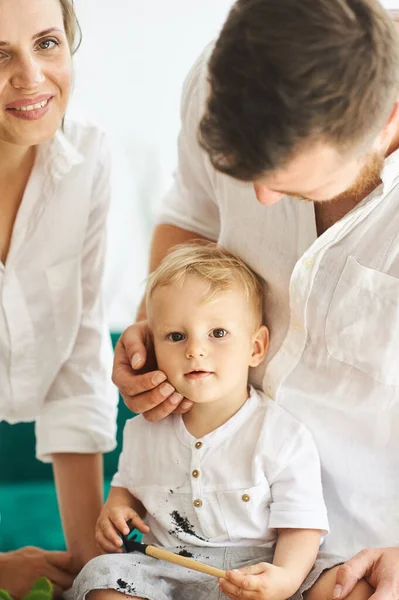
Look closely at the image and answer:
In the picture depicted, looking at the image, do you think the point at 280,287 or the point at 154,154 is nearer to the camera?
the point at 280,287

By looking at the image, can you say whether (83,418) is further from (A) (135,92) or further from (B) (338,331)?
(A) (135,92)

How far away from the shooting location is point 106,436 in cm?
160

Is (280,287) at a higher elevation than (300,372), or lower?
higher

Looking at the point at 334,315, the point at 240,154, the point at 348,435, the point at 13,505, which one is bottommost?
the point at 13,505

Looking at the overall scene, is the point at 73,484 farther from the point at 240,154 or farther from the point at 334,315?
the point at 240,154

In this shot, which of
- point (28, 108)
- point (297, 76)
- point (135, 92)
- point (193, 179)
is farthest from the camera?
point (135, 92)

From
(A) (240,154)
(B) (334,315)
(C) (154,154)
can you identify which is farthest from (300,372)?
(C) (154,154)

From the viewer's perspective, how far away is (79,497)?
5.19 feet

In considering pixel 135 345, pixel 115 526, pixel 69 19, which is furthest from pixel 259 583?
pixel 69 19

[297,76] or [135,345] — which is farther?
[135,345]

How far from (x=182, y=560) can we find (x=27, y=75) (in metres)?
0.73

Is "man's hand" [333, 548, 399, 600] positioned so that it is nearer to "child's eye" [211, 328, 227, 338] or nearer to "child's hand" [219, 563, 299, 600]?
"child's hand" [219, 563, 299, 600]

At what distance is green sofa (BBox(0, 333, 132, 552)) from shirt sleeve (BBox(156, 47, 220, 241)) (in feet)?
1.82

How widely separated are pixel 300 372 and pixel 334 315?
0.11m
